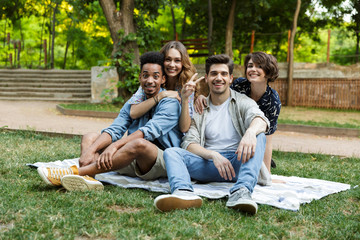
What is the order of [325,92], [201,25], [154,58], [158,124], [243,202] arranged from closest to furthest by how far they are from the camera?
[243,202] < [158,124] < [154,58] < [325,92] < [201,25]

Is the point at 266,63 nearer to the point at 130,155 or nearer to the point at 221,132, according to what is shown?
the point at 221,132

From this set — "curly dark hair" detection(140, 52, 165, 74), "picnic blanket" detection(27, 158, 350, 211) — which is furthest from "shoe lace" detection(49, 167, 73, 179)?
"curly dark hair" detection(140, 52, 165, 74)

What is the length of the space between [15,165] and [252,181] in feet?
9.44

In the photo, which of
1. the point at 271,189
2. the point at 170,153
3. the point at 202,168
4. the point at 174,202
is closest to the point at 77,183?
the point at 170,153

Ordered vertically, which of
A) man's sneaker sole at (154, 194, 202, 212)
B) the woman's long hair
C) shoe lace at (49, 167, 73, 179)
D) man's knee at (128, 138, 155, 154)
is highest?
the woman's long hair

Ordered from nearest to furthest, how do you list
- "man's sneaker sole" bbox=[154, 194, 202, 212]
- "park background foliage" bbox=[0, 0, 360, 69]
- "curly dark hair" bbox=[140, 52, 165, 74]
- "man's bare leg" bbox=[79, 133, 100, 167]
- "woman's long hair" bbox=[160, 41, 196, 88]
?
"man's sneaker sole" bbox=[154, 194, 202, 212] < "man's bare leg" bbox=[79, 133, 100, 167] < "curly dark hair" bbox=[140, 52, 165, 74] < "woman's long hair" bbox=[160, 41, 196, 88] < "park background foliage" bbox=[0, 0, 360, 69]

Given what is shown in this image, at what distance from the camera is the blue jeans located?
3512mm

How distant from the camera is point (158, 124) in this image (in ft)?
13.2

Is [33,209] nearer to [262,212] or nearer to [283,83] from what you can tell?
[262,212]

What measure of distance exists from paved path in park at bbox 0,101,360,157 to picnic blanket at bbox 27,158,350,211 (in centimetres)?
312

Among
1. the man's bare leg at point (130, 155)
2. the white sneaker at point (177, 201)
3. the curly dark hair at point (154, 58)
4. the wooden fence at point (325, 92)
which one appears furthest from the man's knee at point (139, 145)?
the wooden fence at point (325, 92)

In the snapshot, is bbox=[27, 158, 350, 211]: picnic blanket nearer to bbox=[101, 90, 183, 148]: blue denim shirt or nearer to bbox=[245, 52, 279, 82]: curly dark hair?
bbox=[101, 90, 183, 148]: blue denim shirt

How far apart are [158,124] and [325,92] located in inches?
600

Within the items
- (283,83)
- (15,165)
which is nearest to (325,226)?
(15,165)
